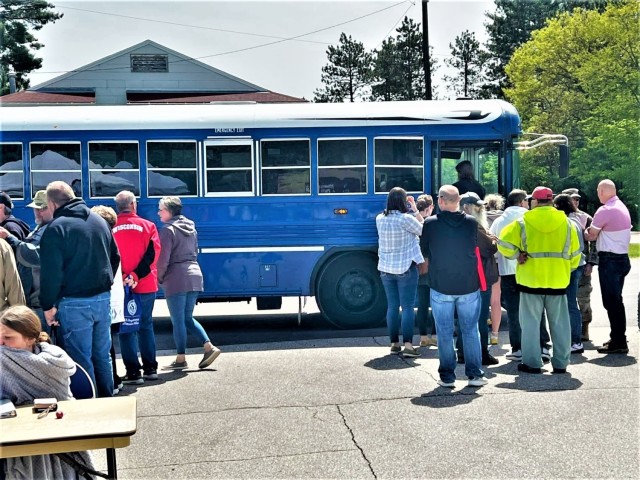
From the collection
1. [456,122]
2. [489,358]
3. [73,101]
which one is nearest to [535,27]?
[73,101]

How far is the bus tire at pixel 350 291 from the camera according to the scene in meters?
11.5

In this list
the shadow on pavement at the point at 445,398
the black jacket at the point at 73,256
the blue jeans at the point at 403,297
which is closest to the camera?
the black jacket at the point at 73,256

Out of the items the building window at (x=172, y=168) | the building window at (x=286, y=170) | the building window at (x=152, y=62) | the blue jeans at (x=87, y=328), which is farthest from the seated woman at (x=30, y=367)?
the building window at (x=152, y=62)

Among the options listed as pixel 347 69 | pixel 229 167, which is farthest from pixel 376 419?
pixel 347 69

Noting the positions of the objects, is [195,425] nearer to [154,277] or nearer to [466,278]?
[154,277]

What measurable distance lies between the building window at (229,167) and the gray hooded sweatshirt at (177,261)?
259 cm

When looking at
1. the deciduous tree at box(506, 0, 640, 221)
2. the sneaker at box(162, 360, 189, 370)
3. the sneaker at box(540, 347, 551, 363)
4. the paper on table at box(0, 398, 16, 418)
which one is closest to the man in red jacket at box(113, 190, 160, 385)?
the sneaker at box(162, 360, 189, 370)

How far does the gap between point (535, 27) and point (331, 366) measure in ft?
174

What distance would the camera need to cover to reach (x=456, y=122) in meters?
11.7

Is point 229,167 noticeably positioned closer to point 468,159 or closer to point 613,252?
point 468,159

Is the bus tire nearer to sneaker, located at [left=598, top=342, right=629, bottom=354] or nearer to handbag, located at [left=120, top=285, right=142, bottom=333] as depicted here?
sneaker, located at [left=598, top=342, right=629, bottom=354]

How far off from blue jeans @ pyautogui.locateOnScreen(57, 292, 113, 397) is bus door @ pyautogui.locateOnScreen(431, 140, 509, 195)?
6.06m

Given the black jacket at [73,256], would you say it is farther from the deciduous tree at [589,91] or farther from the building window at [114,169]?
the deciduous tree at [589,91]

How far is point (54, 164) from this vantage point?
1151 cm
